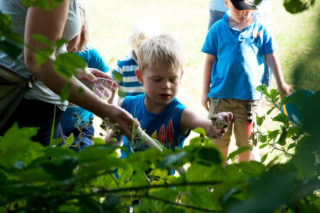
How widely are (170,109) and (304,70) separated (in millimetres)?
2650

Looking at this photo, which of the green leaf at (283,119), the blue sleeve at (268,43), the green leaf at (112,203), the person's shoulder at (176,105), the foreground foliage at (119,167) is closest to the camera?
the foreground foliage at (119,167)

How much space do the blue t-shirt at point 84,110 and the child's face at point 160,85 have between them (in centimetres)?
82

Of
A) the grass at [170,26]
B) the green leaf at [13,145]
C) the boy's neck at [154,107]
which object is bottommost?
the grass at [170,26]

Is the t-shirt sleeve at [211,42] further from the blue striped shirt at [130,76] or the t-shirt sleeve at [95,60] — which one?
the t-shirt sleeve at [95,60]

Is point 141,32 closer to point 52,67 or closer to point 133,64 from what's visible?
point 133,64

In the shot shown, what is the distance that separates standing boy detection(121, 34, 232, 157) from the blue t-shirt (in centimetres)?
77

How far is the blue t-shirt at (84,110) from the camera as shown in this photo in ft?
12.6

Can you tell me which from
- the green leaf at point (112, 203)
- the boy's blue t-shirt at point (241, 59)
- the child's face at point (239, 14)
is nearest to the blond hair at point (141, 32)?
the boy's blue t-shirt at point (241, 59)

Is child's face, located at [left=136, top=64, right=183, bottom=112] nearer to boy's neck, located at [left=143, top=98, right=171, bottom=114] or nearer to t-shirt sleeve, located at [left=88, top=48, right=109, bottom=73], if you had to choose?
boy's neck, located at [left=143, top=98, right=171, bottom=114]

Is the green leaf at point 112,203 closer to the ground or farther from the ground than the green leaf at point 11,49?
closer to the ground

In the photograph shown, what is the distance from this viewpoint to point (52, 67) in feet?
6.20

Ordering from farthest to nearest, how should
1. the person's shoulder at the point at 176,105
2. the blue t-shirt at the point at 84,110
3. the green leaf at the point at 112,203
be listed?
the blue t-shirt at the point at 84,110
the person's shoulder at the point at 176,105
the green leaf at the point at 112,203

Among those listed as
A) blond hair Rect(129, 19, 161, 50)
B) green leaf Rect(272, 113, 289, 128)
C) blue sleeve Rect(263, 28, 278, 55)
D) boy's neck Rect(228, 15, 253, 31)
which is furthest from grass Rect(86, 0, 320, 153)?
green leaf Rect(272, 113, 289, 128)

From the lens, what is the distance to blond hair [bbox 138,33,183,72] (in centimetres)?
320
